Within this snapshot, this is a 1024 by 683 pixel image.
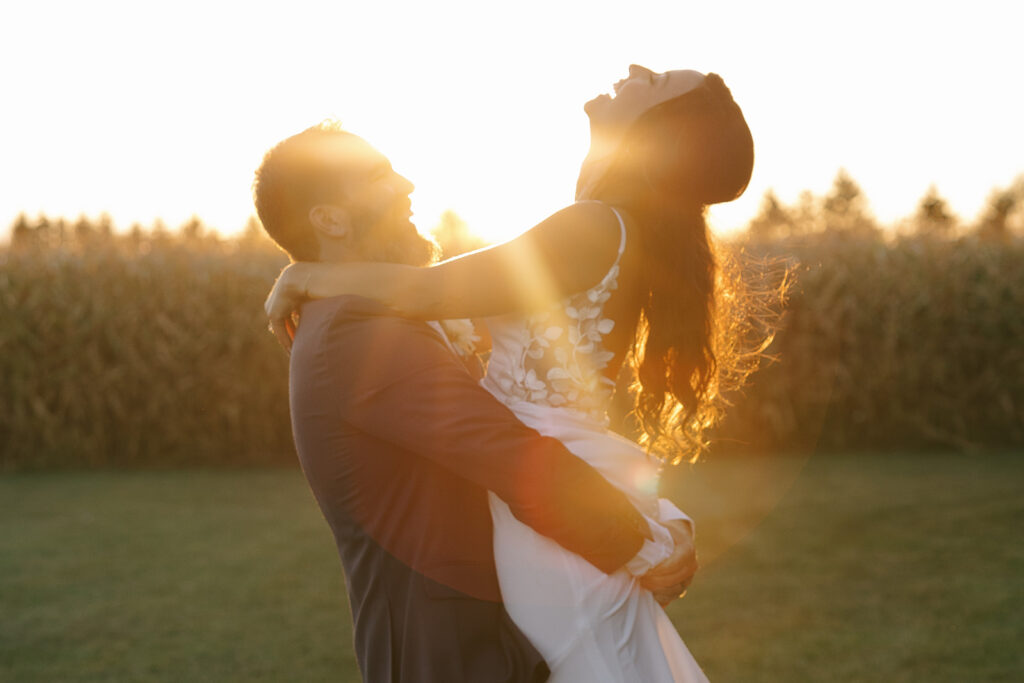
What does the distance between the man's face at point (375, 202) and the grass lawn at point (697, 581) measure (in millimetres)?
3210

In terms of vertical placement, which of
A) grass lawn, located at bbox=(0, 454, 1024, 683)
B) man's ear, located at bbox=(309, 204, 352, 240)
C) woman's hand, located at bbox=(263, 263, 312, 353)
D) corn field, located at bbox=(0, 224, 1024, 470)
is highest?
man's ear, located at bbox=(309, 204, 352, 240)

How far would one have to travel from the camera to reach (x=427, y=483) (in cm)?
222

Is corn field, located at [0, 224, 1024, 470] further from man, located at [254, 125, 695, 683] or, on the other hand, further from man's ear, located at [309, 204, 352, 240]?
man, located at [254, 125, 695, 683]

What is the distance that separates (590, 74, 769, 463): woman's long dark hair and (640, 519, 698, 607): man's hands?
352mm

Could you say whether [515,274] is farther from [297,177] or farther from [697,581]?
[697,581]

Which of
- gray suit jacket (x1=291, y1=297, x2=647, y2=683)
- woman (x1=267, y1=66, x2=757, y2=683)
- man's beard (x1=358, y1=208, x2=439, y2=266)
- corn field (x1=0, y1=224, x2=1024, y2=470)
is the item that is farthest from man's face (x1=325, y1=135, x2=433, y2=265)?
corn field (x1=0, y1=224, x2=1024, y2=470)

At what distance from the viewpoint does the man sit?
6.91 feet

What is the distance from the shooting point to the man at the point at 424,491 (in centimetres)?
211


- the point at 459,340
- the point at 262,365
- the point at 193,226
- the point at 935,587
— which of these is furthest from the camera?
the point at 193,226

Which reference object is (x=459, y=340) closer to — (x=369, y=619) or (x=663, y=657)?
(x=369, y=619)

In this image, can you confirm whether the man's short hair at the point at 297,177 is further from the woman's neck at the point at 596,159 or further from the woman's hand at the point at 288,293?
the woman's neck at the point at 596,159

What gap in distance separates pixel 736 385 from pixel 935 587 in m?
3.83

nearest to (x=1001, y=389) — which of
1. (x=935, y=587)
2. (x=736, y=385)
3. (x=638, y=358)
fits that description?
(x=935, y=587)

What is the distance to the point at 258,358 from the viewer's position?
1083 centimetres
